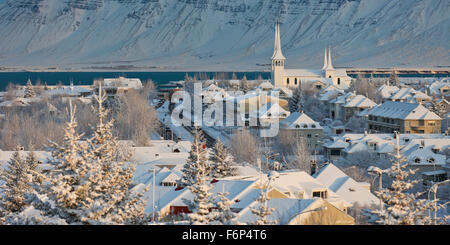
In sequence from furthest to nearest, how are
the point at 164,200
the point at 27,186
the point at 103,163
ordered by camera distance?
the point at 164,200 < the point at 27,186 < the point at 103,163

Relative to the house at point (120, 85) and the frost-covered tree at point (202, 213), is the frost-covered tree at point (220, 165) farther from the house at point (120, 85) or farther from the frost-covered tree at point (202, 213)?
the house at point (120, 85)

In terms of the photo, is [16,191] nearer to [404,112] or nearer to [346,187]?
[346,187]

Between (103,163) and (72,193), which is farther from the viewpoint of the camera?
(103,163)

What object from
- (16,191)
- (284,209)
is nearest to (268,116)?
(16,191)

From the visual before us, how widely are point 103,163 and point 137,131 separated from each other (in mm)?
42650

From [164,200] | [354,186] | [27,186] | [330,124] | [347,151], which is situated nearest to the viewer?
[27,186]

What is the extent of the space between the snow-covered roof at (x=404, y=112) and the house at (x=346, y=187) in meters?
29.6

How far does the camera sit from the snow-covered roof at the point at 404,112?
61375mm

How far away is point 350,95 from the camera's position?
258 feet

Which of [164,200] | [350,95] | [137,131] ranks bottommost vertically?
[164,200]

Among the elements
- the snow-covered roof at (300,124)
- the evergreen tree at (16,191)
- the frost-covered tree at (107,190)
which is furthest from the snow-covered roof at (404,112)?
the frost-covered tree at (107,190)

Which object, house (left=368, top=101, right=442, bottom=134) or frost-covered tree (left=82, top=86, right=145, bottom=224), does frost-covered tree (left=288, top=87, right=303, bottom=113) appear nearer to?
house (left=368, top=101, right=442, bottom=134)
